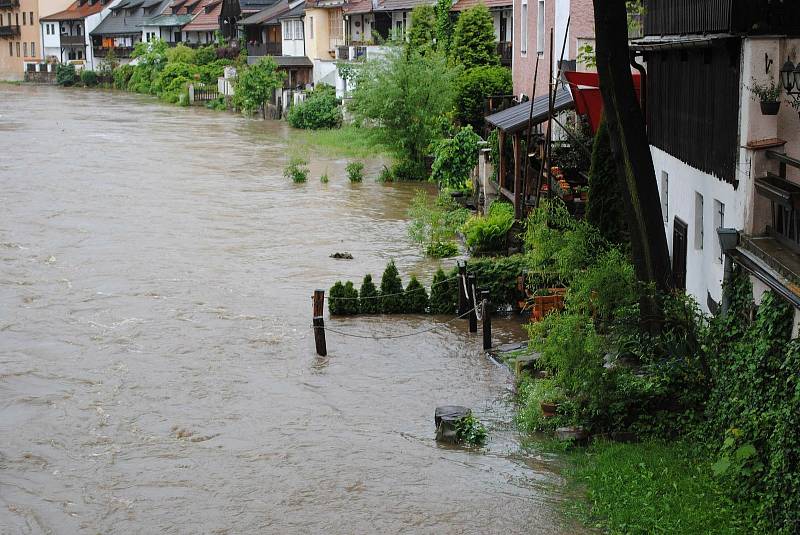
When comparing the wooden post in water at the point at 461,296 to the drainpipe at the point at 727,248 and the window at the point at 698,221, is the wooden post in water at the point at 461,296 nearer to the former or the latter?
the window at the point at 698,221

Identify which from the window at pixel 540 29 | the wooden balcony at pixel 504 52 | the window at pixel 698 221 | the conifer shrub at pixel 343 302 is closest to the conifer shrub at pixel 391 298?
the conifer shrub at pixel 343 302

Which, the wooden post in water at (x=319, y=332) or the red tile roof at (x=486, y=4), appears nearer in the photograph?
the wooden post in water at (x=319, y=332)

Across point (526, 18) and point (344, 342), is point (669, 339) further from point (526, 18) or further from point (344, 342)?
point (526, 18)

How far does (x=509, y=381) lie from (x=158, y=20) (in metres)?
83.9

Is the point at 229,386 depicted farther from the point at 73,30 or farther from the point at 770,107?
the point at 73,30

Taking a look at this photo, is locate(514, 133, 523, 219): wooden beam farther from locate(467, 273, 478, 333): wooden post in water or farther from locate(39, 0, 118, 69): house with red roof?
locate(39, 0, 118, 69): house with red roof

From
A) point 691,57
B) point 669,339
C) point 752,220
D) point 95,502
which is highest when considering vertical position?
point 691,57

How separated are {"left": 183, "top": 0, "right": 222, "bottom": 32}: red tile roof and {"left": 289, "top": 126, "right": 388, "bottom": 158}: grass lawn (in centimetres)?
3802

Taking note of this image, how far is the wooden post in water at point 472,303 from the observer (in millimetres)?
19766

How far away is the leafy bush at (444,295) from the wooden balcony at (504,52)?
24.1 m

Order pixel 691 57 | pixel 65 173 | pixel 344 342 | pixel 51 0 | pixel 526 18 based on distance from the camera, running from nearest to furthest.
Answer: pixel 691 57
pixel 344 342
pixel 526 18
pixel 65 173
pixel 51 0

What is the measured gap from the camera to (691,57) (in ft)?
49.6

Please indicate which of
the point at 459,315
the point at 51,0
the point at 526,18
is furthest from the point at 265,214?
the point at 51,0

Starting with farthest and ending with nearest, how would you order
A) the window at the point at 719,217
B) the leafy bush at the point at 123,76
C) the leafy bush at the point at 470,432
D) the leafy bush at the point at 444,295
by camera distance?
1. the leafy bush at the point at 123,76
2. the leafy bush at the point at 444,295
3. the leafy bush at the point at 470,432
4. the window at the point at 719,217
